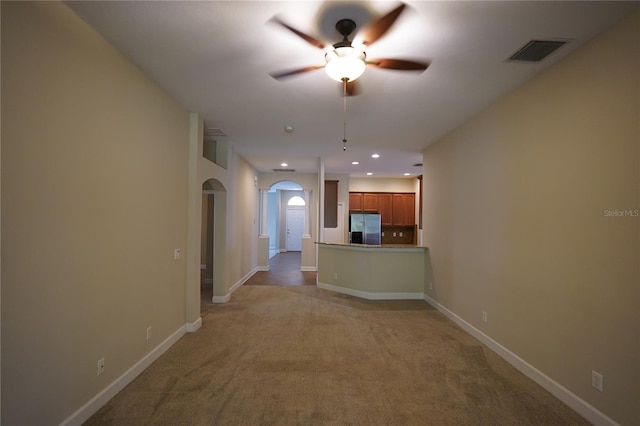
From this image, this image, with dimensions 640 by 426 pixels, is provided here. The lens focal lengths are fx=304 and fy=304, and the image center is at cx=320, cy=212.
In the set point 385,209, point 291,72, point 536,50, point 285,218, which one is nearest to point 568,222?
point 536,50

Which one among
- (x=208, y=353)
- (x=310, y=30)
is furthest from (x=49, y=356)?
(x=310, y=30)

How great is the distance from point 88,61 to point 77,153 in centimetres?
66

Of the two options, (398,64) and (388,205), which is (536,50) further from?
(388,205)

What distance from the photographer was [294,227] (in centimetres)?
1448

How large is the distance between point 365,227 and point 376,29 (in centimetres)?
691

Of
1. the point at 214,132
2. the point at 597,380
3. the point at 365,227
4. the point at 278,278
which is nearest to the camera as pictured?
the point at 597,380

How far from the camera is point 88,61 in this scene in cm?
210


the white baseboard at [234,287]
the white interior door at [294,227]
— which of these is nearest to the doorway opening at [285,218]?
the white interior door at [294,227]

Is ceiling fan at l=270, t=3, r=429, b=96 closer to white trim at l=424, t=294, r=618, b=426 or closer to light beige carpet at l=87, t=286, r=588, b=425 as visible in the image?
light beige carpet at l=87, t=286, r=588, b=425

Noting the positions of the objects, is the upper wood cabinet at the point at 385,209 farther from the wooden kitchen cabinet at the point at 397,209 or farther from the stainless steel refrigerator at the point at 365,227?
the stainless steel refrigerator at the point at 365,227

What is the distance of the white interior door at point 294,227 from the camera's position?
14.4 m

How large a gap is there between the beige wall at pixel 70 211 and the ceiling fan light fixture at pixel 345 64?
1.69 metres

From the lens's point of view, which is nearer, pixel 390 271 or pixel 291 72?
pixel 291 72

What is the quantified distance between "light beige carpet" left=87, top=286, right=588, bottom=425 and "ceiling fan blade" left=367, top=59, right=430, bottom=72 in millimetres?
2569
